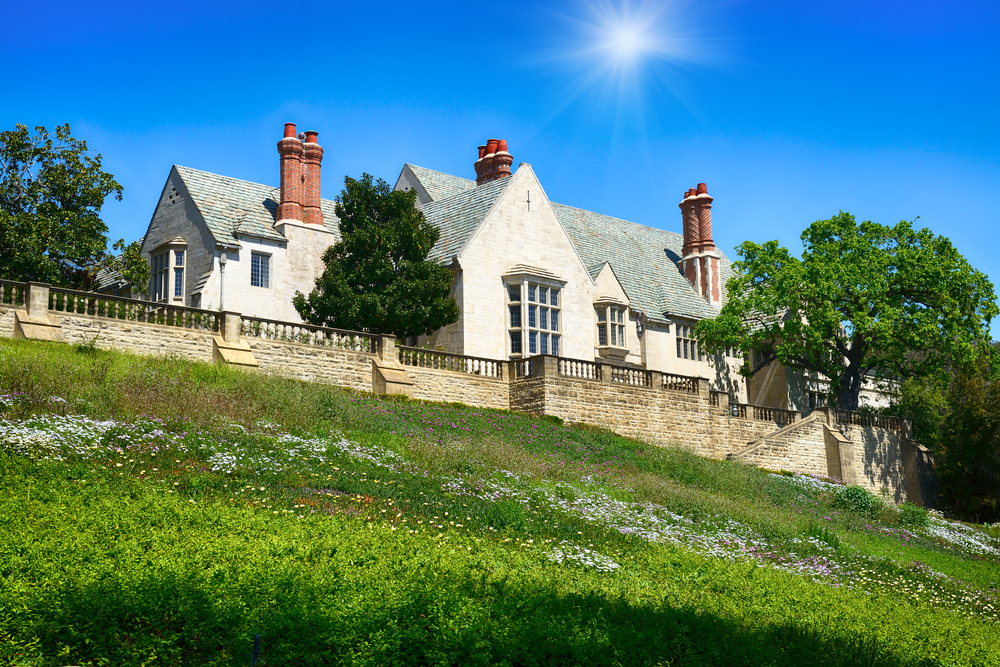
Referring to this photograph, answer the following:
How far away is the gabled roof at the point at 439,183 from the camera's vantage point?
4569cm

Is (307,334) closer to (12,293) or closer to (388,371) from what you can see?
(388,371)

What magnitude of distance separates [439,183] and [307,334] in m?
18.9

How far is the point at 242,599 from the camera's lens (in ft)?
31.1

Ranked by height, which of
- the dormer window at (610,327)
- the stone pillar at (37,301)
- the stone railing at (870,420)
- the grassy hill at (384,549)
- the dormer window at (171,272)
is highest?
the dormer window at (171,272)

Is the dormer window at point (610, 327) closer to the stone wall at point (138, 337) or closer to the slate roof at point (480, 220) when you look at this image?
the slate roof at point (480, 220)

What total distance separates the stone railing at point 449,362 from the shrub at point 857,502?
1196cm

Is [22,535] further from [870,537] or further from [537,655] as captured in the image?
[870,537]

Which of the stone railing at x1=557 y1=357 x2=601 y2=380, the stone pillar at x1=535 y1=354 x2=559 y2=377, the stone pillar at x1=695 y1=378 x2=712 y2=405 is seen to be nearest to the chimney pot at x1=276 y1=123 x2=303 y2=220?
the stone pillar at x1=535 y1=354 x2=559 y2=377

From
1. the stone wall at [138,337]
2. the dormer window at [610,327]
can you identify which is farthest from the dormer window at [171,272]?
the dormer window at [610,327]

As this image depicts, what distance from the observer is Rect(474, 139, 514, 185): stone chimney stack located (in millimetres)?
45750

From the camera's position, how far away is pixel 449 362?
1264 inches

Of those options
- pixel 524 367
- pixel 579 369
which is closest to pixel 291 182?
pixel 524 367

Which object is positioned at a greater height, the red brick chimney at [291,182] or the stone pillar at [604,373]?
the red brick chimney at [291,182]

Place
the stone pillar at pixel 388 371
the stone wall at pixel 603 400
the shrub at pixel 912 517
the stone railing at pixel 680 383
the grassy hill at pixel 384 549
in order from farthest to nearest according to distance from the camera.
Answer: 1. the stone railing at pixel 680 383
2. the stone pillar at pixel 388 371
3. the shrub at pixel 912 517
4. the stone wall at pixel 603 400
5. the grassy hill at pixel 384 549
